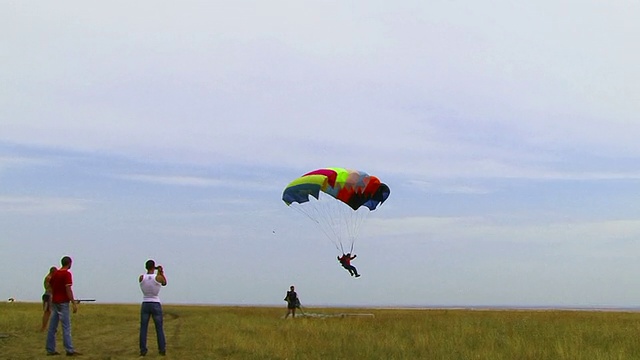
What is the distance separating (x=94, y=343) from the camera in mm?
16328

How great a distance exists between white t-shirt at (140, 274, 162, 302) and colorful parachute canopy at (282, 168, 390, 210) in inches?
473

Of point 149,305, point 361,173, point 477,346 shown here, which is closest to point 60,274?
point 149,305

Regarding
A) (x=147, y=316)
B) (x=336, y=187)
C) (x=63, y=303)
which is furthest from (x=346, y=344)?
(x=336, y=187)

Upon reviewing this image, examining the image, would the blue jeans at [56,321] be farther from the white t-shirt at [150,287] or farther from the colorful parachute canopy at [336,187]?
the colorful parachute canopy at [336,187]

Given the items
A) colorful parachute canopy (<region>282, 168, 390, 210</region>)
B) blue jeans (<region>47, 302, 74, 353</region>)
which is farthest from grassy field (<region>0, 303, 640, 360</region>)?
colorful parachute canopy (<region>282, 168, 390, 210</region>)

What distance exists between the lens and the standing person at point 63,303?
42.8 feet

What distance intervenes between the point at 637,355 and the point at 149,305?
9.55 m

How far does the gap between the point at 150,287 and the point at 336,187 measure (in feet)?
41.3

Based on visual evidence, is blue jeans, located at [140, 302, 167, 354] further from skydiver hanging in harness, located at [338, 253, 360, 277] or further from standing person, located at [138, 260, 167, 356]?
skydiver hanging in harness, located at [338, 253, 360, 277]

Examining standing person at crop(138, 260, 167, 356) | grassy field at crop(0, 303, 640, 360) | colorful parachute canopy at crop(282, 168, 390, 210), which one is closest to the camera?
standing person at crop(138, 260, 167, 356)

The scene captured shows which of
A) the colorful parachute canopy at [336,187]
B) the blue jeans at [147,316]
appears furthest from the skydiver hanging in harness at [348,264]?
the blue jeans at [147,316]

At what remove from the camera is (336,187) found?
24969 millimetres

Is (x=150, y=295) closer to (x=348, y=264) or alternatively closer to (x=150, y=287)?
(x=150, y=287)

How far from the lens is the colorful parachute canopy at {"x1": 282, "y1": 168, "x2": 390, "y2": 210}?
24.8 m
